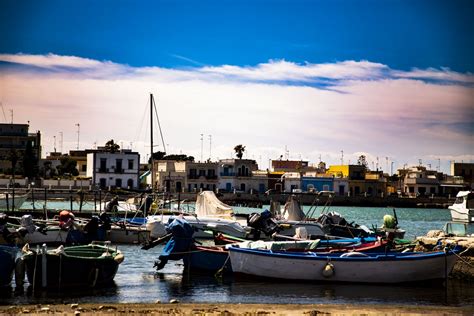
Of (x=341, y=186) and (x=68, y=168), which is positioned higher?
(x=68, y=168)

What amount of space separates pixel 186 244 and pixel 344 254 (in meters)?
4.73

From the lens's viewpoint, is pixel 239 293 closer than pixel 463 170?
Yes

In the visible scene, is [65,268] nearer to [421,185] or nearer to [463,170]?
[421,185]

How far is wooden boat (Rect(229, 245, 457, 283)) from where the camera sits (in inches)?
841

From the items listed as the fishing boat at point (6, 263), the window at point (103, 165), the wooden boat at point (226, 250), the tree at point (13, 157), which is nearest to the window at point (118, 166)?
the window at point (103, 165)

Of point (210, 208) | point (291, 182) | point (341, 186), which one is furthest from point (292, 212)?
point (341, 186)

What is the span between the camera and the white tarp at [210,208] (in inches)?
1565

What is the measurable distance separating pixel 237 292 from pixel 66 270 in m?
4.44

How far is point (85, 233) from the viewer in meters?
25.2

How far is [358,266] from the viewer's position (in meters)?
21.4

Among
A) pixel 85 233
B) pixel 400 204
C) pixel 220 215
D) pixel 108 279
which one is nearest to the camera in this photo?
pixel 108 279

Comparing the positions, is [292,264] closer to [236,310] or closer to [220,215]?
[236,310]

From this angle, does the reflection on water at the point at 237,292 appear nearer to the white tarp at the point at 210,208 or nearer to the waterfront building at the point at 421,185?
the white tarp at the point at 210,208

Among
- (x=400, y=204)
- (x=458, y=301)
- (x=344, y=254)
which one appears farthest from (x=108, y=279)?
(x=400, y=204)
